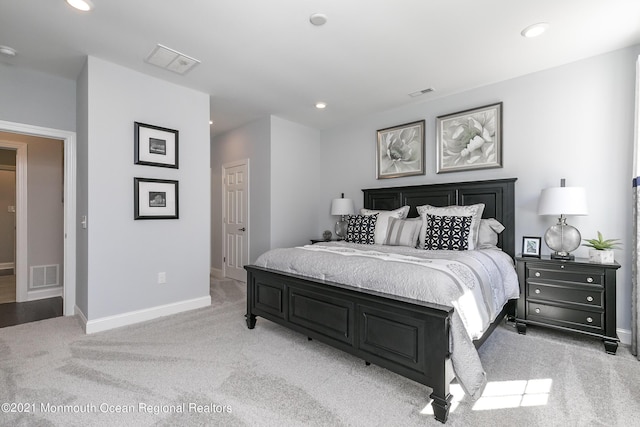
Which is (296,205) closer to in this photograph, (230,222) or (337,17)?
(230,222)

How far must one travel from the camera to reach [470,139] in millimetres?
3607

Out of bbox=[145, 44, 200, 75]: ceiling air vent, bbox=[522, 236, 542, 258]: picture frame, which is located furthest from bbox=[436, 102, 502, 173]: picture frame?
bbox=[145, 44, 200, 75]: ceiling air vent

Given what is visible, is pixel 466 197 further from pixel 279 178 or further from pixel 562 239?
pixel 279 178

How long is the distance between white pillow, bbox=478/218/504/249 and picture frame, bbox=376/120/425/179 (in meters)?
1.12

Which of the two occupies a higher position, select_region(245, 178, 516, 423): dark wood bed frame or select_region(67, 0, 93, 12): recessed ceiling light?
select_region(67, 0, 93, 12): recessed ceiling light

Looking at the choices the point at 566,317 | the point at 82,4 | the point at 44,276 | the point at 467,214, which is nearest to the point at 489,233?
the point at 467,214

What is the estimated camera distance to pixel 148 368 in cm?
219

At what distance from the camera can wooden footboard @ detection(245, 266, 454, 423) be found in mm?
1694

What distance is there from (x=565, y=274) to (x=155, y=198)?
4096 mm

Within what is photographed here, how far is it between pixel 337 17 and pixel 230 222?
12.8 ft

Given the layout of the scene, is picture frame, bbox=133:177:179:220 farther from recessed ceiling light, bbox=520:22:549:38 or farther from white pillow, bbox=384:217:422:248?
recessed ceiling light, bbox=520:22:549:38

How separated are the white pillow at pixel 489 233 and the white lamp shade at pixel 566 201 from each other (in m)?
0.51

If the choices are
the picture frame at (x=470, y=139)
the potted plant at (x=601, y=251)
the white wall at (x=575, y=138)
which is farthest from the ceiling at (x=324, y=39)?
the potted plant at (x=601, y=251)

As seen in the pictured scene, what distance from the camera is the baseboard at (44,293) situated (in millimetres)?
3955
